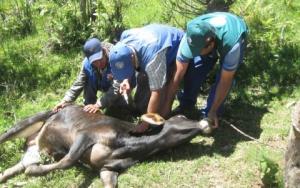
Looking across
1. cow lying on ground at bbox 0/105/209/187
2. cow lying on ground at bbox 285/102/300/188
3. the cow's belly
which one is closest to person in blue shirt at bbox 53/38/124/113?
cow lying on ground at bbox 0/105/209/187

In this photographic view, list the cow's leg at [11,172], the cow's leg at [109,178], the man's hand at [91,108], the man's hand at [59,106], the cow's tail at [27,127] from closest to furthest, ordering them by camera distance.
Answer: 1. the cow's leg at [109,178]
2. the cow's leg at [11,172]
3. the cow's tail at [27,127]
4. the man's hand at [91,108]
5. the man's hand at [59,106]

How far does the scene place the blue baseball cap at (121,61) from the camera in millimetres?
6766

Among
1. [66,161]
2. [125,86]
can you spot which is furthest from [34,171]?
[125,86]

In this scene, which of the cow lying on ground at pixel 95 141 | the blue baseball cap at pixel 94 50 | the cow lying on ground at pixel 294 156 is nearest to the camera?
the cow lying on ground at pixel 294 156

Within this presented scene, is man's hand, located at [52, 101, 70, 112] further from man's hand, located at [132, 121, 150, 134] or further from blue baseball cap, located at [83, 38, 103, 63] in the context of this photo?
man's hand, located at [132, 121, 150, 134]

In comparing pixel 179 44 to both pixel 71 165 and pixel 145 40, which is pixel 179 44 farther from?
pixel 71 165

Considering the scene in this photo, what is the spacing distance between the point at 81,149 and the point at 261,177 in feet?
6.61

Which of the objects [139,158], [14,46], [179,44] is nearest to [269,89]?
[179,44]

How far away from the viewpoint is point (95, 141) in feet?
22.5

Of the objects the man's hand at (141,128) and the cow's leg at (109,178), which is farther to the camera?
the man's hand at (141,128)

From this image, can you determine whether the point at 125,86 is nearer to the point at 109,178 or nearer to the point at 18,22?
the point at 109,178

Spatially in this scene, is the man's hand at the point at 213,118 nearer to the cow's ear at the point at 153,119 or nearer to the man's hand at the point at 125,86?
the cow's ear at the point at 153,119

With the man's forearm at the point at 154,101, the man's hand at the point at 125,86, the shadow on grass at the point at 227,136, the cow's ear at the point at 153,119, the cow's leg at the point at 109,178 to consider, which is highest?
the man's hand at the point at 125,86

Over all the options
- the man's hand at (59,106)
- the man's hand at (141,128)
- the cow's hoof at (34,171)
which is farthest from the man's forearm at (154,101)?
the cow's hoof at (34,171)
